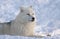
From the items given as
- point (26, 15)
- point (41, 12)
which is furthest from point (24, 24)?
point (41, 12)

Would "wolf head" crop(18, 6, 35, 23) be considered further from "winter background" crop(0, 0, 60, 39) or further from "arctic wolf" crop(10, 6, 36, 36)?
"winter background" crop(0, 0, 60, 39)

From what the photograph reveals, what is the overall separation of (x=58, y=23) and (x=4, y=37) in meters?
4.05

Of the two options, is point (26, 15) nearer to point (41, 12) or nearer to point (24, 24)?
point (24, 24)

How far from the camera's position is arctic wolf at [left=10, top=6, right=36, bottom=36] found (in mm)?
6141

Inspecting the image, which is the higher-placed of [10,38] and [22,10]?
[22,10]

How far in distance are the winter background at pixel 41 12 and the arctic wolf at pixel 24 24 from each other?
1159 millimetres

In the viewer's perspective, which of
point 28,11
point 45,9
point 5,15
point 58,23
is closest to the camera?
point 28,11

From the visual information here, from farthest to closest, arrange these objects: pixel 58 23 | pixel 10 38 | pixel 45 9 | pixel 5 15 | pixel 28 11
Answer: pixel 45 9 < pixel 5 15 < pixel 58 23 < pixel 28 11 < pixel 10 38

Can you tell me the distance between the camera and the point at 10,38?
435 cm

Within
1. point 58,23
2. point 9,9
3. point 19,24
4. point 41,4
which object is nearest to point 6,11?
point 9,9

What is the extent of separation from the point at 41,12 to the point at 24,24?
3.29m

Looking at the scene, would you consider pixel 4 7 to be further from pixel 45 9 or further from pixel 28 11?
pixel 28 11

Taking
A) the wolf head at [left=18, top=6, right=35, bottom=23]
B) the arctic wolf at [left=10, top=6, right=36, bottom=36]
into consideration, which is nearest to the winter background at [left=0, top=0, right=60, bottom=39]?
the arctic wolf at [left=10, top=6, right=36, bottom=36]

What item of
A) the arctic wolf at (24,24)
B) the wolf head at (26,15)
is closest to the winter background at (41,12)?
the arctic wolf at (24,24)
